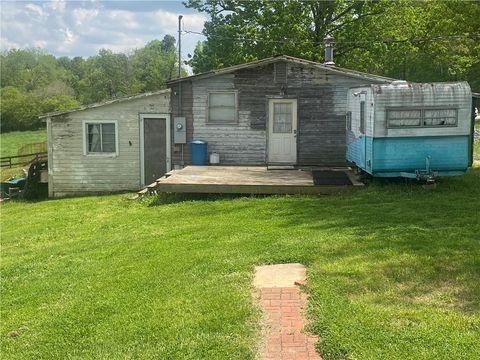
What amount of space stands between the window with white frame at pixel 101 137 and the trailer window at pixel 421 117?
8.74m

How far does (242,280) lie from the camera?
17.4 feet

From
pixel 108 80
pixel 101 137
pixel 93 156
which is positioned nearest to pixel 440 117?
pixel 101 137

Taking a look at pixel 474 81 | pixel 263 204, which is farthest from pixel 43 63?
pixel 263 204

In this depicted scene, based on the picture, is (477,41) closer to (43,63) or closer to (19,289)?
(19,289)

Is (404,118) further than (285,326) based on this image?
Yes

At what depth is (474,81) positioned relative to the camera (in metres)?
44.0

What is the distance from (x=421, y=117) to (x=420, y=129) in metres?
0.22

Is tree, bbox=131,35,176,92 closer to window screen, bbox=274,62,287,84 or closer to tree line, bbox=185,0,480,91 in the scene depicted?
tree line, bbox=185,0,480,91

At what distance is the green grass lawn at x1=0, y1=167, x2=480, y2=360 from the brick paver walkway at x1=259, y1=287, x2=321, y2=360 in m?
0.10

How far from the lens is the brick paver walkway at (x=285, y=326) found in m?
3.76

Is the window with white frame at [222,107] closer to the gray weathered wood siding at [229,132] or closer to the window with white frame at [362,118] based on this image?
the gray weathered wood siding at [229,132]

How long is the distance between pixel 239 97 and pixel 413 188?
611 cm

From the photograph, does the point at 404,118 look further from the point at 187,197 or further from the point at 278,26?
the point at 278,26

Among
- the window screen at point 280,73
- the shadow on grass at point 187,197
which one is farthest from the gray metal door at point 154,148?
the shadow on grass at point 187,197
